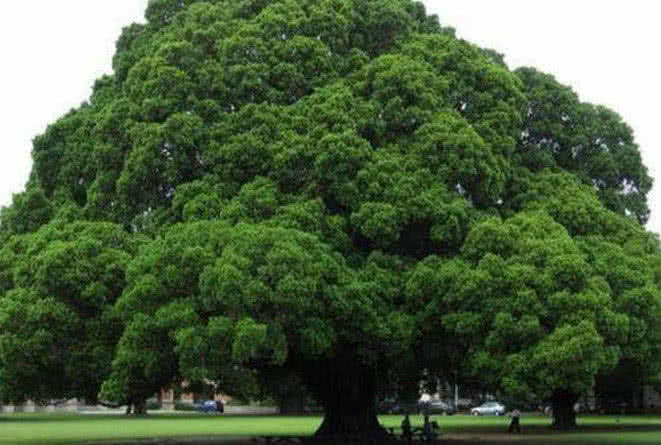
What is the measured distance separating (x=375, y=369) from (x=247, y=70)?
8.86 metres

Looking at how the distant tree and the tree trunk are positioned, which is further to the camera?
the tree trunk

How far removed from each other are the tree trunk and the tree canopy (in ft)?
0.29

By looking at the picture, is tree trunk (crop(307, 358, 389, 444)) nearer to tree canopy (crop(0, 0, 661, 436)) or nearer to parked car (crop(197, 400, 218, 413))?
tree canopy (crop(0, 0, 661, 436))

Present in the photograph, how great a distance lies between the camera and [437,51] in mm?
26859

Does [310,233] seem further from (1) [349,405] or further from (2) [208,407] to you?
(2) [208,407]

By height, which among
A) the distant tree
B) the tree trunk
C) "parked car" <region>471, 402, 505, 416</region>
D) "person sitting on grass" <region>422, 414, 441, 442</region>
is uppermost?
the distant tree

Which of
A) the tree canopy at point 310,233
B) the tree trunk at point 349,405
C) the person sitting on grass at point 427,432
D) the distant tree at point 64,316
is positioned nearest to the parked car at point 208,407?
the person sitting on grass at point 427,432

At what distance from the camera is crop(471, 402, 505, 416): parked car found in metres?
67.3

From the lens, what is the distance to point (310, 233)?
74.2 feet

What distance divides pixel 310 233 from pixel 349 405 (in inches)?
269

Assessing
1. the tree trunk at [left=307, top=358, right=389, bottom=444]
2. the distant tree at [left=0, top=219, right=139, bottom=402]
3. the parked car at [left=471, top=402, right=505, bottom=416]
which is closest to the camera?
the distant tree at [left=0, top=219, right=139, bottom=402]

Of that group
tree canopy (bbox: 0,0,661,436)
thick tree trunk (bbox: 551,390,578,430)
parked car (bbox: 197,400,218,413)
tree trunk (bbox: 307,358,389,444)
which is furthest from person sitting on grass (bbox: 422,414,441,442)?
parked car (bbox: 197,400,218,413)

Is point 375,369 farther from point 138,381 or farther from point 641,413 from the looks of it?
point 641,413

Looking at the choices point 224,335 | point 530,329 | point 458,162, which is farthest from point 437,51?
point 224,335
